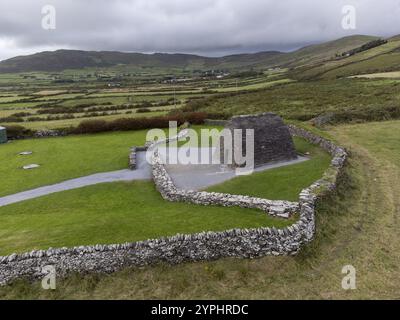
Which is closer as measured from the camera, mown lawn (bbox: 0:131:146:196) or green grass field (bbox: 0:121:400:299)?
green grass field (bbox: 0:121:400:299)

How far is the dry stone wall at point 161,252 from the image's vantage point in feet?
43.0

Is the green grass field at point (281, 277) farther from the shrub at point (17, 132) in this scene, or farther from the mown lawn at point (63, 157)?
the shrub at point (17, 132)

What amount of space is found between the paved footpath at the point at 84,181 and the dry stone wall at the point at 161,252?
8.55m

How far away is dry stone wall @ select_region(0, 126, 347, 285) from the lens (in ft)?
43.0

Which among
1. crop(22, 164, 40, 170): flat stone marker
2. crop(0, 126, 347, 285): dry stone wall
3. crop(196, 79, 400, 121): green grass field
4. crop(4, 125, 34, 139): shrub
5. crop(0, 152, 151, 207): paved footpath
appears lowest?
crop(0, 126, 347, 285): dry stone wall

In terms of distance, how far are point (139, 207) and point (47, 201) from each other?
5825 millimetres

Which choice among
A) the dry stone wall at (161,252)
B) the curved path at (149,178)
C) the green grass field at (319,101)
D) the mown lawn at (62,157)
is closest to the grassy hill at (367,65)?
the green grass field at (319,101)

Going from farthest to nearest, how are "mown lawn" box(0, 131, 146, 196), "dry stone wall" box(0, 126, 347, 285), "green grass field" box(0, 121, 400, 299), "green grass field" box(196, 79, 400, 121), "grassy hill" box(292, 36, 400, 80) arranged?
"grassy hill" box(292, 36, 400, 80)
"green grass field" box(196, 79, 400, 121)
"mown lawn" box(0, 131, 146, 196)
"dry stone wall" box(0, 126, 347, 285)
"green grass field" box(0, 121, 400, 299)

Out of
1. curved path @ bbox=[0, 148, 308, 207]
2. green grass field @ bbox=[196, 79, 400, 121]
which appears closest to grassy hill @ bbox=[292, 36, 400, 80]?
green grass field @ bbox=[196, 79, 400, 121]

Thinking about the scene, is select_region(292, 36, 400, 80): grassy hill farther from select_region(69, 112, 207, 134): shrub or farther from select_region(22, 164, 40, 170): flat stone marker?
select_region(22, 164, 40, 170): flat stone marker

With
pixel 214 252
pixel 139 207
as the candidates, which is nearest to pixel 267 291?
pixel 214 252

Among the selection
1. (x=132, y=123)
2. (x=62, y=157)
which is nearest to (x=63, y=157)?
(x=62, y=157)

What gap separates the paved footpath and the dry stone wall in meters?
8.55

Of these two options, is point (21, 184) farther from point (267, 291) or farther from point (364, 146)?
point (364, 146)
